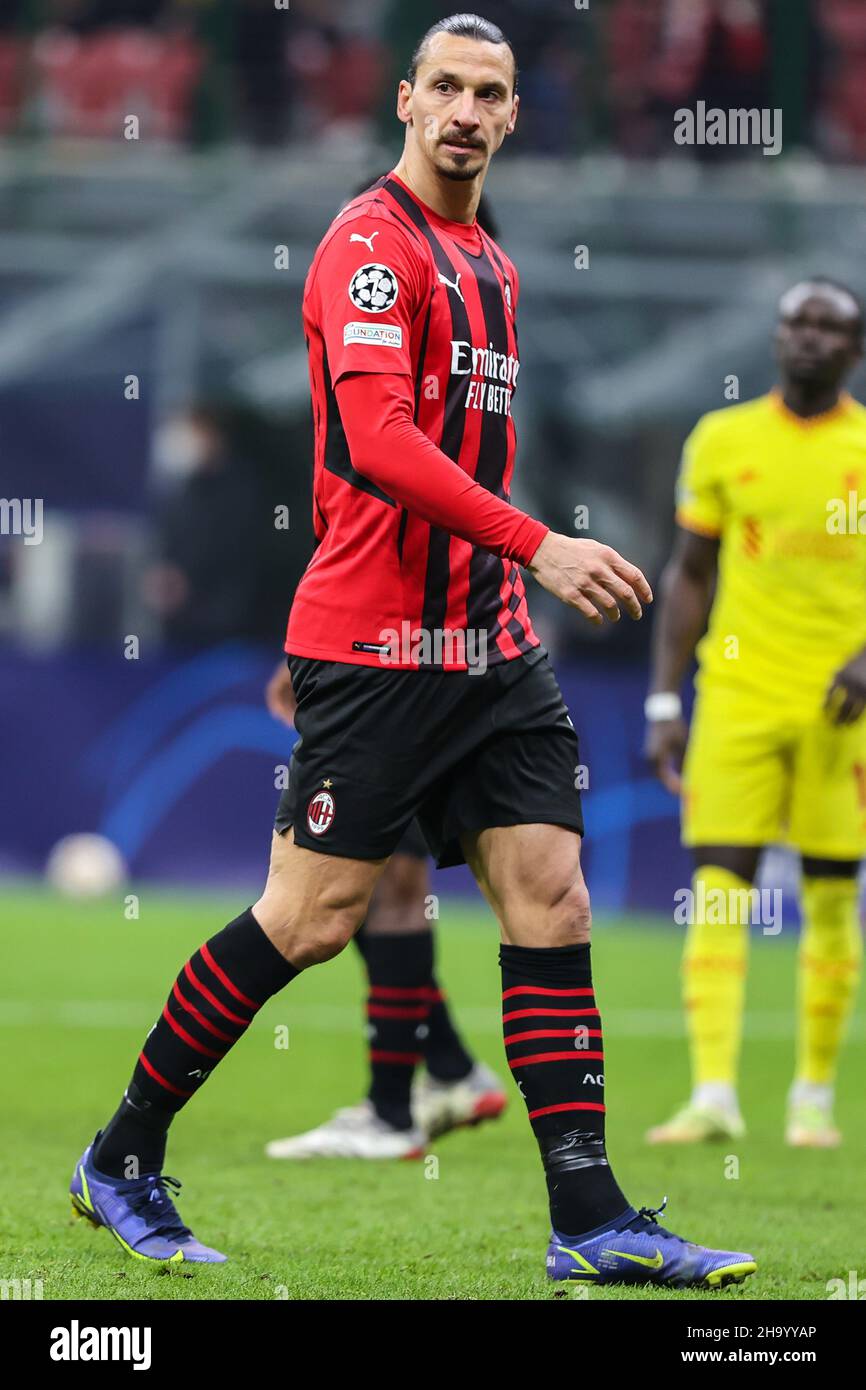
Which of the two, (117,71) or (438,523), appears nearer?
(438,523)

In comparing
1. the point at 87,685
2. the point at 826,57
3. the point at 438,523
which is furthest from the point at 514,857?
the point at 826,57

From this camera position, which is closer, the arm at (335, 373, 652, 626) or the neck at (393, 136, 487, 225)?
the arm at (335, 373, 652, 626)

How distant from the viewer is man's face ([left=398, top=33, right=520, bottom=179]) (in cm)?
408

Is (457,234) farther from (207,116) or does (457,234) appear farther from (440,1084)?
(207,116)

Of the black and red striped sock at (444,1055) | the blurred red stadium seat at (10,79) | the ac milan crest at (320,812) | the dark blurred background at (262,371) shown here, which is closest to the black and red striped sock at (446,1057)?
the black and red striped sock at (444,1055)

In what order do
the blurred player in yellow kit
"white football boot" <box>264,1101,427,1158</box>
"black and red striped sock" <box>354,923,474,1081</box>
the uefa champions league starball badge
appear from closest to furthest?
the uefa champions league starball badge, "white football boot" <box>264,1101,427,1158</box>, "black and red striped sock" <box>354,923,474,1081</box>, the blurred player in yellow kit

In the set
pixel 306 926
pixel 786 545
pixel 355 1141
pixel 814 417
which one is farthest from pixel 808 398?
pixel 306 926

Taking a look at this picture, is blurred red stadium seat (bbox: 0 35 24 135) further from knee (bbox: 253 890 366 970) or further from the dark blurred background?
knee (bbox: 253 890 366 970)

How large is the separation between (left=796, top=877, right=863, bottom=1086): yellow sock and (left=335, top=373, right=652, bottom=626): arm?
3.12 m

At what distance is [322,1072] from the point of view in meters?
7.50

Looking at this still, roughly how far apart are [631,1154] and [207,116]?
12352 millimetres


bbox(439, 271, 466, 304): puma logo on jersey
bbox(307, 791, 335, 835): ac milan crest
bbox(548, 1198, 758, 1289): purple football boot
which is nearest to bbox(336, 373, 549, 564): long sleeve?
bbox(439, 271, 466, 304): puma logo on jersey

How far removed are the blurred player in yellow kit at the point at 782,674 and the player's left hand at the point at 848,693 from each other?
177 mm

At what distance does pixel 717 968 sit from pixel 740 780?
1.87 feet
